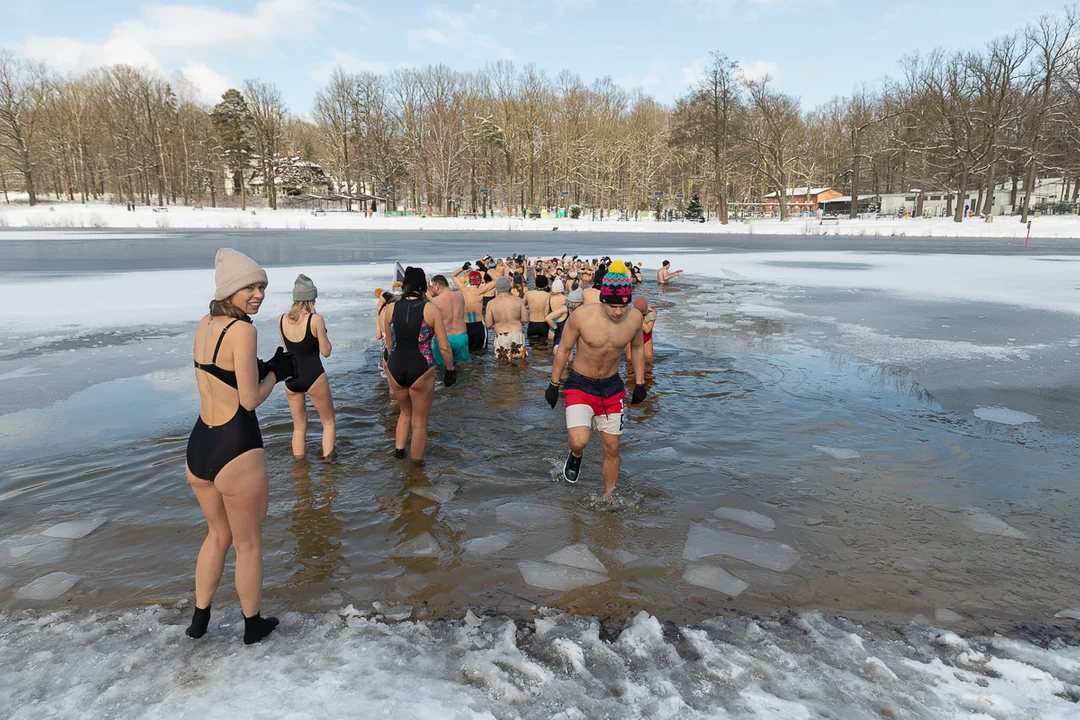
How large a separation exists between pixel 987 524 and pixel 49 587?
6417 millimetres

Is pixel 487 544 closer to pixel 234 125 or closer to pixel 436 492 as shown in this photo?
pixel 436 492

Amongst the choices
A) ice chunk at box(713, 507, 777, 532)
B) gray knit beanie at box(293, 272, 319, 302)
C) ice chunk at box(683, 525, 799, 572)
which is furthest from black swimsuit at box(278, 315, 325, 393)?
ice chunk at box(713, 507, 777, 532)

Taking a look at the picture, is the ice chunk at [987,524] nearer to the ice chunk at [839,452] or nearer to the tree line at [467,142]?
the ice chunk at [839,452]

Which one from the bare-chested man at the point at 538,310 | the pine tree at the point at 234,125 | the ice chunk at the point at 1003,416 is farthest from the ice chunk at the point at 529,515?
the pine tree at the point at 234,125

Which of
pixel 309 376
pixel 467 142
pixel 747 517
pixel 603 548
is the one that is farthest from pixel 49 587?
pixel 467 142

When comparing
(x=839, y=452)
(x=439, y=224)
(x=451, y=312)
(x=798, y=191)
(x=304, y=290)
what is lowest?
(x=839, y=452)

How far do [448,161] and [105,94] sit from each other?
43.5m

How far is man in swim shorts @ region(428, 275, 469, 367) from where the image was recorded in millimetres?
7703

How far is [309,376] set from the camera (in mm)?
5465

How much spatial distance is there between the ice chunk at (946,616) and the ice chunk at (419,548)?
3.08 m

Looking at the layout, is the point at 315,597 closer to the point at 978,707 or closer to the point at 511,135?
the point at 978,707

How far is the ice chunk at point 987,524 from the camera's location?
448 cm

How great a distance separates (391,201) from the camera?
243 feet

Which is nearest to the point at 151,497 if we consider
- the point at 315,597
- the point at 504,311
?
the point at 315,597
